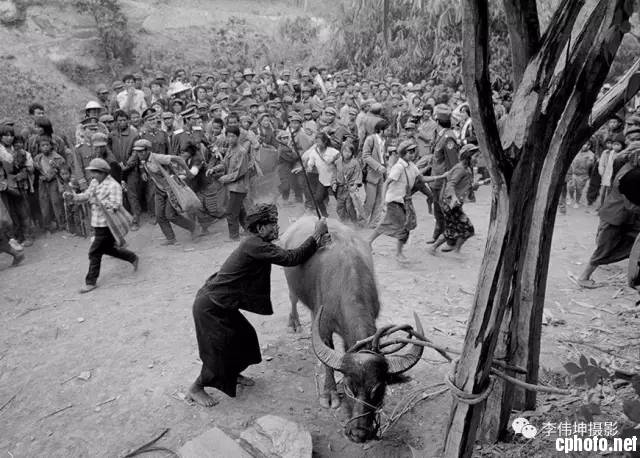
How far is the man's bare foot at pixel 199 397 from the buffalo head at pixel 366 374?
1.44m

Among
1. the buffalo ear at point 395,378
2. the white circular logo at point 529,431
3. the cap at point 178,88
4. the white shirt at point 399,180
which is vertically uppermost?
the cap at point 178,88

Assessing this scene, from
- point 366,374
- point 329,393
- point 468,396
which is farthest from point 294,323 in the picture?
point 468,396

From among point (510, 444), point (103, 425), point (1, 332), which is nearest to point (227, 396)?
point (103, 425)

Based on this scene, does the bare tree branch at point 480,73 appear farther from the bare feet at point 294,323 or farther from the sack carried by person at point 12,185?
the sack carried by person at point 12,185

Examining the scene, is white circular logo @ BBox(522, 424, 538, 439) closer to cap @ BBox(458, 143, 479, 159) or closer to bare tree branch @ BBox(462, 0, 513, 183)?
bare tree branch @ BBox(462, 0, 513, 183)

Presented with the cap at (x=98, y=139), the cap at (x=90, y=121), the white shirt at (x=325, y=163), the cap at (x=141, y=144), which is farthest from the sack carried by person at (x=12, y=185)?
the white shirt at (x=325, y=163)

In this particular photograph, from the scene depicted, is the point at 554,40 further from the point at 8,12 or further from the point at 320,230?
the point at 8,12

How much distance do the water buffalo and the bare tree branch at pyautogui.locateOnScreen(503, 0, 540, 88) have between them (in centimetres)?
201

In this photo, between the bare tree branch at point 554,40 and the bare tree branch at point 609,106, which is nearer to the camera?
the bare tree branch at point 554,40

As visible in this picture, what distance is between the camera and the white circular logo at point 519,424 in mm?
3971

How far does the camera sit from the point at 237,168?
937cm

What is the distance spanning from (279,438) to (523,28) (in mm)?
3348

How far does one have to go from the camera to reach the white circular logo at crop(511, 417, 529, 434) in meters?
3.97

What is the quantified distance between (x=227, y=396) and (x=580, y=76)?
3.98m
